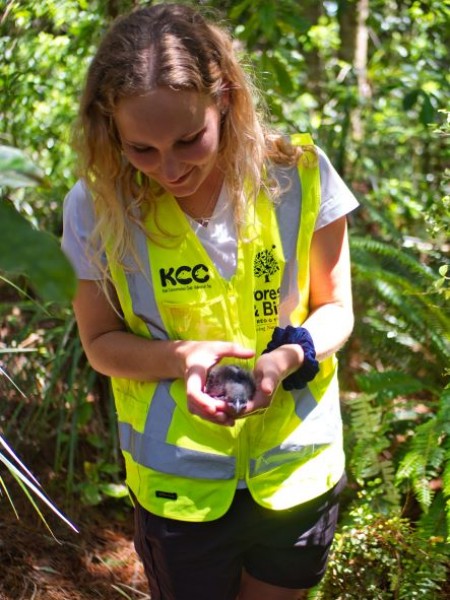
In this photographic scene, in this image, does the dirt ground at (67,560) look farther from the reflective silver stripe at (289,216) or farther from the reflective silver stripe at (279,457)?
the reflective silver stripe at (289,216)

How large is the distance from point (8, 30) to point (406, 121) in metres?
3.44

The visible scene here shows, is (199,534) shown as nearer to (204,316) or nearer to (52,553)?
(204,316)

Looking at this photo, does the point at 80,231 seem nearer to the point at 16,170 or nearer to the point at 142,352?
the point at 142,352

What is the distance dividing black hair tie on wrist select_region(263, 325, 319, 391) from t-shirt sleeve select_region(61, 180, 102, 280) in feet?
1.52

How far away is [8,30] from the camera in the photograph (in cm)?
388

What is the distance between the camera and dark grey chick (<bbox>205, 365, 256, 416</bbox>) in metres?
1.84

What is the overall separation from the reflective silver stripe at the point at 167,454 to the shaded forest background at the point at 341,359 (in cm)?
51

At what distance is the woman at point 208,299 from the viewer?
185 cm

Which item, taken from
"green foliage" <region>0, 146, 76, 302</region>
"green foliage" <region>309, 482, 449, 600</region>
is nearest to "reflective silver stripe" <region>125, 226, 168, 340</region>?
"green foliage" <region>0, 146, 76, 302</region>

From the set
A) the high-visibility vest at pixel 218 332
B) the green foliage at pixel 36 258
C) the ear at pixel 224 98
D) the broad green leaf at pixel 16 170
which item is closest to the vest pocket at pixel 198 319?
the high-visibility vest at pixel 218 332

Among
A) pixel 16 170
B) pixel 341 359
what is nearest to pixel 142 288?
pixel 16 170

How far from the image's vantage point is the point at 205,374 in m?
1.79

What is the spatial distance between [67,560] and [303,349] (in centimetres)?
182

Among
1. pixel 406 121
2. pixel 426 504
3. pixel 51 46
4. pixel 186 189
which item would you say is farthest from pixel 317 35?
pixel 186 189
